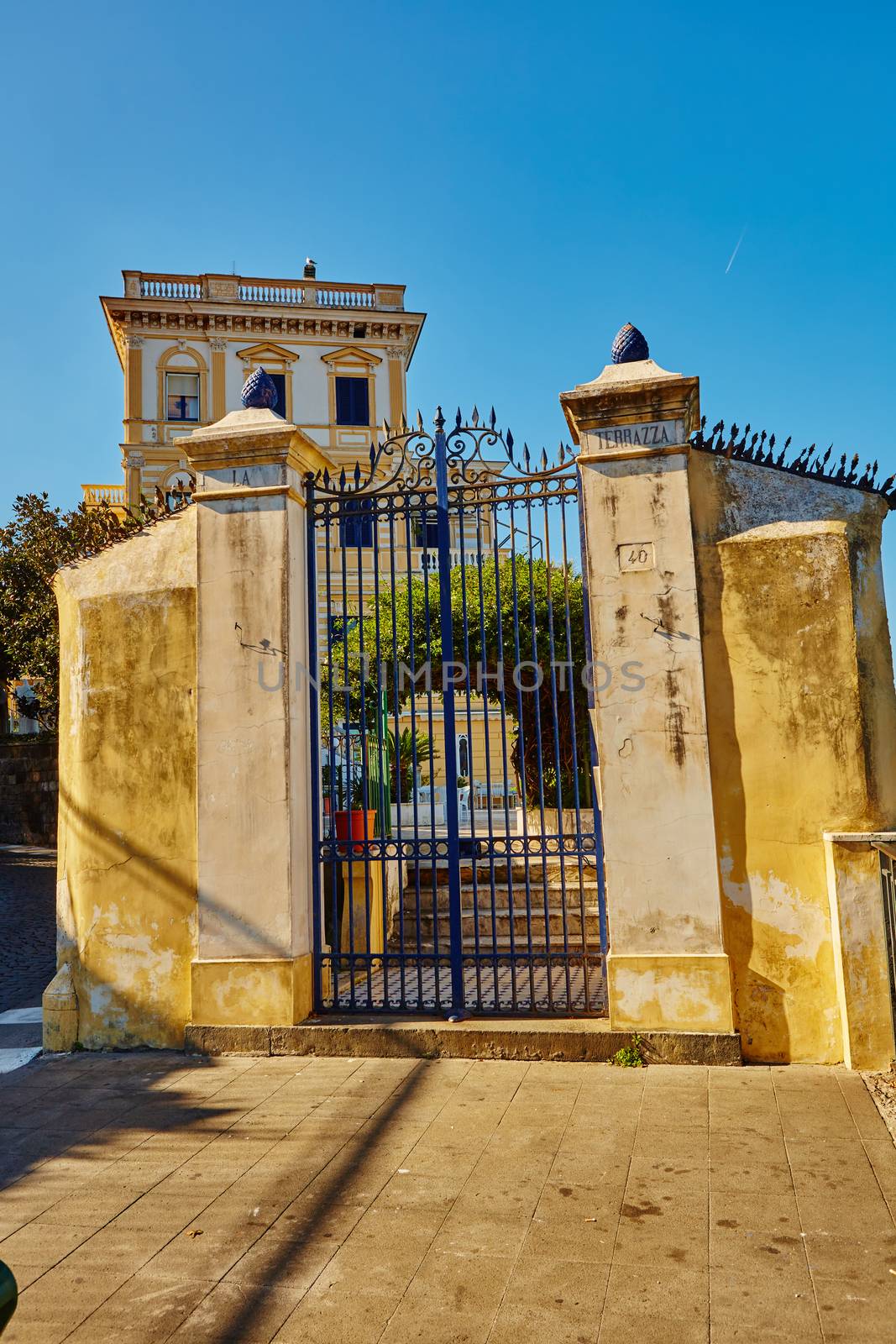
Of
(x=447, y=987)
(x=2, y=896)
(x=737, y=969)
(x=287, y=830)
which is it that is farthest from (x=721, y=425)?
(x=2, y=896)

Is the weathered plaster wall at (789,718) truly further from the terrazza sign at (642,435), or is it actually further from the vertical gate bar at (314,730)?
the vertical gate bar at (314,730)

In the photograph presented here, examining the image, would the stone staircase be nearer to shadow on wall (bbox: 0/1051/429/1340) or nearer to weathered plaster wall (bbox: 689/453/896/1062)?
weathered plaster wall (bbox: 689/453/896/1062)

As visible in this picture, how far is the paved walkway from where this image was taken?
316 cm

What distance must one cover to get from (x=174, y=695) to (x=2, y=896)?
11760mm

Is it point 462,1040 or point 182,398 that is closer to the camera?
point 462,1040

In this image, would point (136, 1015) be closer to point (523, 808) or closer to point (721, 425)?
point (523, 808)

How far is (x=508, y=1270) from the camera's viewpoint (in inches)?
134

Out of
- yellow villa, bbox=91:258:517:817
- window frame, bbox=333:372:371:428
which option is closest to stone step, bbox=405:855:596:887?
yellow villa, bbox=91:258:517:817

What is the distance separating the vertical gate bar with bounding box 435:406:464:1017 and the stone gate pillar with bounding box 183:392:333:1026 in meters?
0.95

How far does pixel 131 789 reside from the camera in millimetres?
6570

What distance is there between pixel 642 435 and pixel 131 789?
13.1ft

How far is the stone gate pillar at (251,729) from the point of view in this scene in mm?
6184

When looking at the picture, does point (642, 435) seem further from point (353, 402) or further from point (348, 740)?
point (353, 402)

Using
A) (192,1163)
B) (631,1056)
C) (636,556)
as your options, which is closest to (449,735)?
(636,556)
